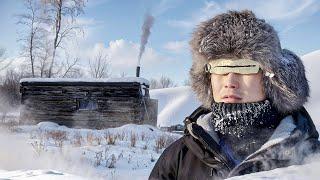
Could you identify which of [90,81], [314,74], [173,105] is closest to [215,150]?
[90,81]

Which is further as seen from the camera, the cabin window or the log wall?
the cabin window

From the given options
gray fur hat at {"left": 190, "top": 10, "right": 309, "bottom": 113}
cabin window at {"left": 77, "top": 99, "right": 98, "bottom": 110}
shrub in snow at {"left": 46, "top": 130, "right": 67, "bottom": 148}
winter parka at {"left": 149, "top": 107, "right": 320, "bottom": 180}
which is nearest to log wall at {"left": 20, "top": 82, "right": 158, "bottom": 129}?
cabin window at {"left": 77, "top": 99, "right": 98, "bottom": 110}

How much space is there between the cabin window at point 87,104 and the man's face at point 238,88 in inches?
678

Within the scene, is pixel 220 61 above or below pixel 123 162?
above

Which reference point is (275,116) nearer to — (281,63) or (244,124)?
(244,124)

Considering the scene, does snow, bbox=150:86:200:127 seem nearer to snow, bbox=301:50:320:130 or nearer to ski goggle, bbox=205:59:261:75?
snow, bbox=301:50:320:130

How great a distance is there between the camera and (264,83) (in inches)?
77.9

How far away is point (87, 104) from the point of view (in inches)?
752

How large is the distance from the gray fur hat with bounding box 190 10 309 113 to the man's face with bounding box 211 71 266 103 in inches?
3.4

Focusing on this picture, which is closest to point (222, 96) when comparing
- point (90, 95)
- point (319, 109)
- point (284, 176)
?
point (284, 176)

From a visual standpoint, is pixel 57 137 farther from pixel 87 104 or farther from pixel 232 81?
pixel 232 81

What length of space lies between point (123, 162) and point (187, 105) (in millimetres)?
46288

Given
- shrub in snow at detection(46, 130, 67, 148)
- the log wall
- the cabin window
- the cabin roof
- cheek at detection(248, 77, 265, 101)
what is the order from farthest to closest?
the cabin window
the log wall
the cabin roof
shrub in snow at detection(46, 130, 67, 148)
cheek at detection(248, 77, 265, 101)

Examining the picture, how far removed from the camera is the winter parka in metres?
1.56
